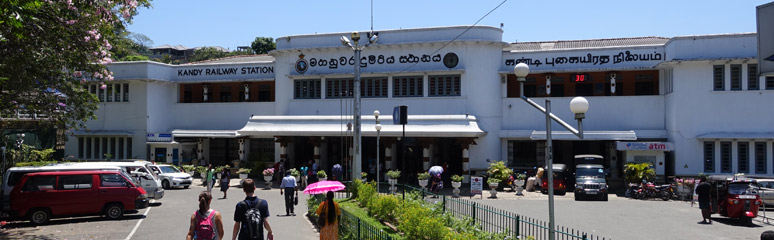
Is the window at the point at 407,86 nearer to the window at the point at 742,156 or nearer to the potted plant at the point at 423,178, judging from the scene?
the potted plant at the point at 423,178

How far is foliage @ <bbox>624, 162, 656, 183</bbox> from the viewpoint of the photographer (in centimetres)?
2678

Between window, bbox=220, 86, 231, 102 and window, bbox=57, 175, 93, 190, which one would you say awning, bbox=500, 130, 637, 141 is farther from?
window, bbox=57, 175, 93, 190

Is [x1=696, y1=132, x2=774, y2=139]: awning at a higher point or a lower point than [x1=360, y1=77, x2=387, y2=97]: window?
lower

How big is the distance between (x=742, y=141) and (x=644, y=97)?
461cm

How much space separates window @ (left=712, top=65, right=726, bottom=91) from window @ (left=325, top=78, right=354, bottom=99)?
17.1 metres

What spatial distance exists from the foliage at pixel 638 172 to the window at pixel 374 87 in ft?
41.0

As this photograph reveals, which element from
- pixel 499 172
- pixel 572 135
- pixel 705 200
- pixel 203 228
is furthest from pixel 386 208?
pixel 572 135

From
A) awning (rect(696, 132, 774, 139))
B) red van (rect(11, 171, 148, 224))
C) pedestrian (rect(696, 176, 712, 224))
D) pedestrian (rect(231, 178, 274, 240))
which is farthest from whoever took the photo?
awning (rect(696, 132, 774, 139))

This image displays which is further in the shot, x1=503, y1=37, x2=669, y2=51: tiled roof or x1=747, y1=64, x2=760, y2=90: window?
x1=503, y1=37, x2=669, y2=51: tiled roof

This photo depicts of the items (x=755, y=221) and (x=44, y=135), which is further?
(x=44, y=135)

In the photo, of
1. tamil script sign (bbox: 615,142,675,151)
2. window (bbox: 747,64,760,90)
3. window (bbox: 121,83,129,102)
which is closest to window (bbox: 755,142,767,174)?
window (bbox: 747,64,760,90)

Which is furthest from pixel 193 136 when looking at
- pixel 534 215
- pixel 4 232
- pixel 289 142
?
pixel 534 215

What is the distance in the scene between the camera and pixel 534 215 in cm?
2041

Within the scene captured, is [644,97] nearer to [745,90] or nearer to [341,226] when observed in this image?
[745,90]
